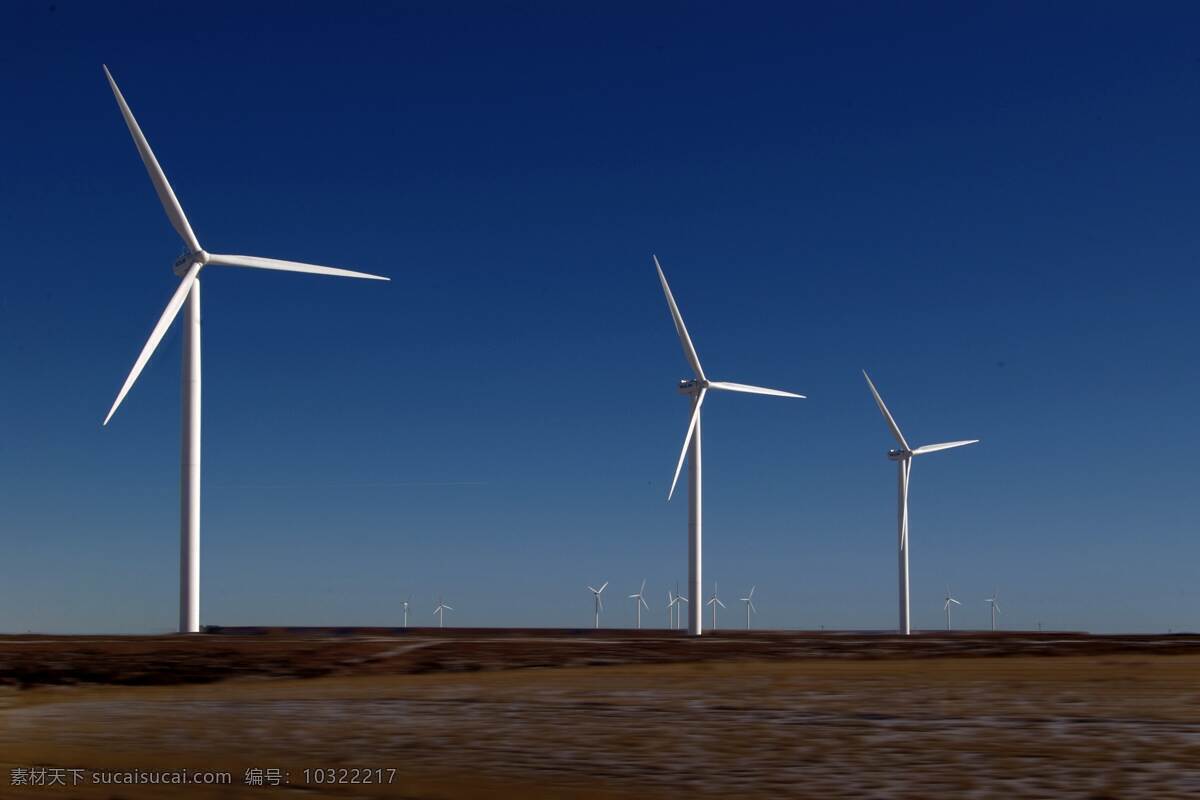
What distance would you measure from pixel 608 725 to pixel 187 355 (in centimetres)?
5368

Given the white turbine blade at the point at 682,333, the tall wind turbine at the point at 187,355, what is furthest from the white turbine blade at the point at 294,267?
the white turbine blade at the point at 682,333

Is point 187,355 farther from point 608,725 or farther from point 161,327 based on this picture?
point 608,725

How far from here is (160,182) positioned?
2965 inches

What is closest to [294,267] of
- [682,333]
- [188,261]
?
[188,261]

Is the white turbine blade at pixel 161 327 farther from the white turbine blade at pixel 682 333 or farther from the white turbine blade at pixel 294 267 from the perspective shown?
the white turbine blade at pixel 682 333

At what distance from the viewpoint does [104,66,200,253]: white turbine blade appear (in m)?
74.6

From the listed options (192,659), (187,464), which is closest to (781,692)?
(192,659)

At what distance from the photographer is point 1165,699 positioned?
90.0ft

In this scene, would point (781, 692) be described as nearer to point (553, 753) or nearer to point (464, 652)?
point (553, 753)

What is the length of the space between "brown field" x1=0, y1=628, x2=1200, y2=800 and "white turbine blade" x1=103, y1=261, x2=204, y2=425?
2281 centimetres

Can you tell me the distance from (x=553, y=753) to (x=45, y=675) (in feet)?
78.4

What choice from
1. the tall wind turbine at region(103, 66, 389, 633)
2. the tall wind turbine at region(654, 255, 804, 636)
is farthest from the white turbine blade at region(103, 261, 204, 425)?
the tall wind turbine at region(654, 255, 804, 636)

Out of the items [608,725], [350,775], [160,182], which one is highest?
[160,182]

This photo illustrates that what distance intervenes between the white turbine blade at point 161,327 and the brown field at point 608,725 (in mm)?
22806
